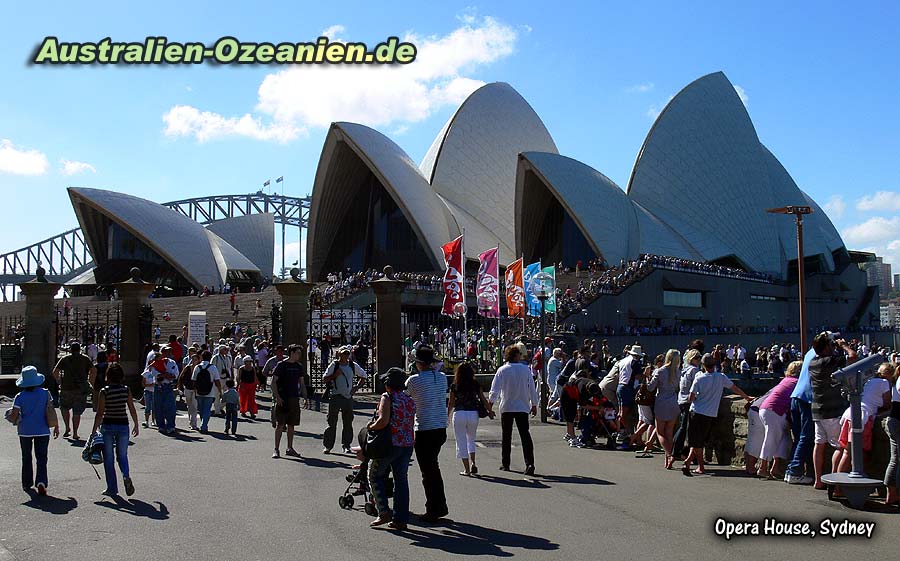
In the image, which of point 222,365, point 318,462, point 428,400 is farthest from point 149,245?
point 428,400

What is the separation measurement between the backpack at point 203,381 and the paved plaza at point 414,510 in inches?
81.6

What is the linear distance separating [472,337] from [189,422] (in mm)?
11020

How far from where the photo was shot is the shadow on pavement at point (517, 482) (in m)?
7.86

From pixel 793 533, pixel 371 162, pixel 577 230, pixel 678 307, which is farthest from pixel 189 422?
pixel 577 230

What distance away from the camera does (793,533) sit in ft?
19.6

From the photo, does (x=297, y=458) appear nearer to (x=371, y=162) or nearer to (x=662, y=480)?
(x=662, y=480)

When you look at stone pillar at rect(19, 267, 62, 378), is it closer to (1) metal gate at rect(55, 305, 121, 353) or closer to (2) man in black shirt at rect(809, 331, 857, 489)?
(1) metal gate at rect(55, 305, 121, 353)

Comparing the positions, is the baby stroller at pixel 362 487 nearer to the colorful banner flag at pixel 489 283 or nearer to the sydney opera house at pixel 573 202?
the colorful banner flag at pixel 489 283

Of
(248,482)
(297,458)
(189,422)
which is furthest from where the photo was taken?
(189,422)

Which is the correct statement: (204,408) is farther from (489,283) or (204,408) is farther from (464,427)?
(489,283)

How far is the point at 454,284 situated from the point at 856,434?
43.6 feet

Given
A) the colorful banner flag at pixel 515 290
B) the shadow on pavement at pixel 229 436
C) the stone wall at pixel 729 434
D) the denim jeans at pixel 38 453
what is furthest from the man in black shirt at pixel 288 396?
the colorful banner flag at pixel 515 290

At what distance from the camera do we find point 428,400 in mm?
6715

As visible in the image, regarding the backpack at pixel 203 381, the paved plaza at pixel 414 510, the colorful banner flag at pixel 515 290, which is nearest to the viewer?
the paved plaza at pixel 414 510
